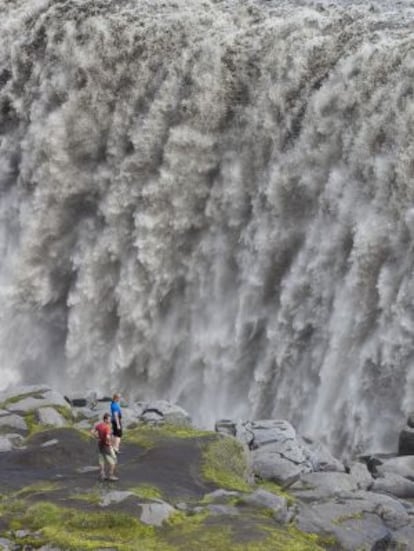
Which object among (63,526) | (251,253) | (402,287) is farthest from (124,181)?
(63,526)

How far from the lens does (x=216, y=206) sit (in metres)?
40.4

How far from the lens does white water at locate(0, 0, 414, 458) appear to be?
34.1 metres

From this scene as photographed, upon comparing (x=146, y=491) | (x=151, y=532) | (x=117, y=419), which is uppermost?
(x=117, y=419)

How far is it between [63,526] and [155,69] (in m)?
28.5

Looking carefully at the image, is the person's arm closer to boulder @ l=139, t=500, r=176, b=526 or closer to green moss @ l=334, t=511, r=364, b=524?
boulder @ l=139, t=500, r=176, b=526

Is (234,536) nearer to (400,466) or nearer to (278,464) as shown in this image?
(278,464)

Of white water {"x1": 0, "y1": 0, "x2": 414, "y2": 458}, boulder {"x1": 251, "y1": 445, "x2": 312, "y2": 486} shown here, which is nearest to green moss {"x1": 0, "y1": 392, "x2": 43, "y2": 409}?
white water {"x1": 0, "y1": 0, "x2": 414, "y2": 458}

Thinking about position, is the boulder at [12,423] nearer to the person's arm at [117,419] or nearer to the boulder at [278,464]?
the person's arm at [117,419]

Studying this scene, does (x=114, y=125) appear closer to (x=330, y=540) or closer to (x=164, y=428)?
(x=164, y=428)

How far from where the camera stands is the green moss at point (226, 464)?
2505cm

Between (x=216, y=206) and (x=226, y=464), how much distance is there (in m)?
16.9

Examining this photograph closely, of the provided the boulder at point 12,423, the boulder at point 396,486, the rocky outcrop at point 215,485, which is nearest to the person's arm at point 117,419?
the rocky outcrop at point 215,485

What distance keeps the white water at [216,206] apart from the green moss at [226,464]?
25.3 ft

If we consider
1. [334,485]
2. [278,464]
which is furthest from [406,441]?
[278,464]
